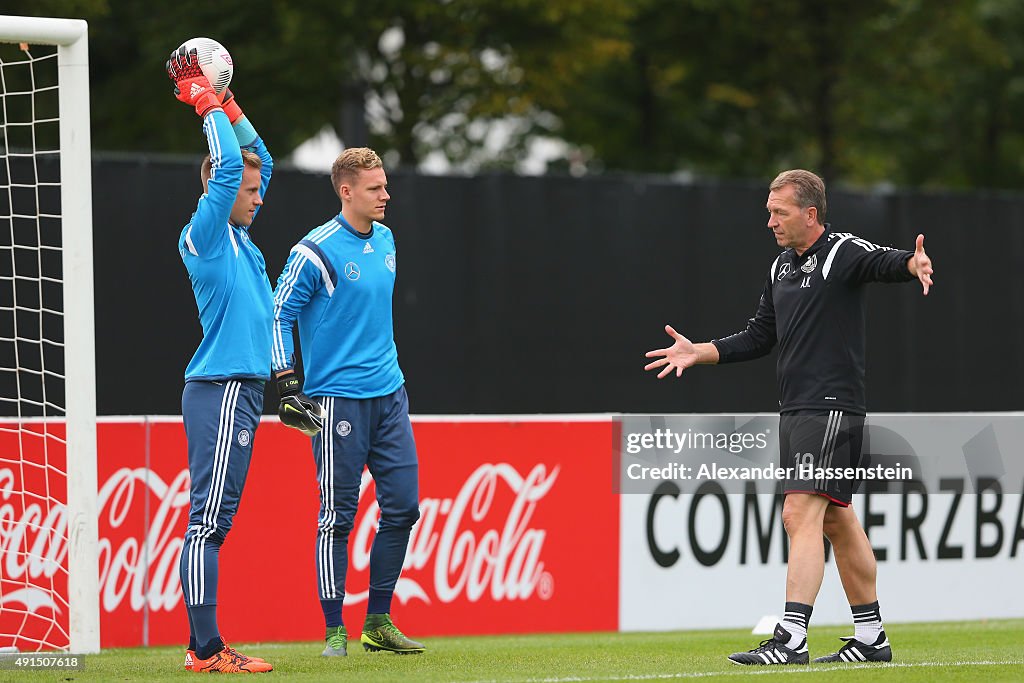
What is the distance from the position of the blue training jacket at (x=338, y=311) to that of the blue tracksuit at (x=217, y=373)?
1.33 feet

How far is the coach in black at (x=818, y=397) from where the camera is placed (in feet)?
20.0

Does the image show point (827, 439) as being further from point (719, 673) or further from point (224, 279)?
point (224, 279)

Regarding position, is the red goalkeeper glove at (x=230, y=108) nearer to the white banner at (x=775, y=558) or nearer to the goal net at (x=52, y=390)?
the goal net at (x=52, y=390)

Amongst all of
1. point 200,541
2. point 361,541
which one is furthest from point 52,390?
point 200,541

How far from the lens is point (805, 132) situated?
2195 centimetres

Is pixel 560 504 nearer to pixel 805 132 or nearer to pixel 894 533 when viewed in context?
pixel 894 533

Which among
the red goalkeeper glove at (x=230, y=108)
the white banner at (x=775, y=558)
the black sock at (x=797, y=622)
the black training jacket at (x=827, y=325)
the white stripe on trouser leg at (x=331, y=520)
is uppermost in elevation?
the red goalkeeper glove at (x=230, y=108)

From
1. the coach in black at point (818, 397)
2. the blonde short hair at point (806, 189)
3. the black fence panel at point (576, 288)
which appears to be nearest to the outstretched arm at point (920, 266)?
the coach in black at point (818, 397)

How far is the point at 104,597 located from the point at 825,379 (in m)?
4.38

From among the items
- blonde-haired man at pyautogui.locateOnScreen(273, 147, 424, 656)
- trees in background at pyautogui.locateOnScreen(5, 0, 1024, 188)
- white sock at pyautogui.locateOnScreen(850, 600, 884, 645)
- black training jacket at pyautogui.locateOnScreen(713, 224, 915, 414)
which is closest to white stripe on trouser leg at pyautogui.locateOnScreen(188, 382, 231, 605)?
blonde-haired man at pyautogui.locateOnScreen(273, 147, 424, 656)

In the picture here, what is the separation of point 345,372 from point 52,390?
15.4 ft

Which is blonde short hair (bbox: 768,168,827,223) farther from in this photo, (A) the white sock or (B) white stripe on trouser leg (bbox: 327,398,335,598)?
(B) white stripe on trouser leg (bbox: 327,398,335,598)

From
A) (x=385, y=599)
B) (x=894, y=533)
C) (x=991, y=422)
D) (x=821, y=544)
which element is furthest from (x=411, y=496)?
(x=991, y=422)

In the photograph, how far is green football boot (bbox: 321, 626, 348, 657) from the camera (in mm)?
6633
